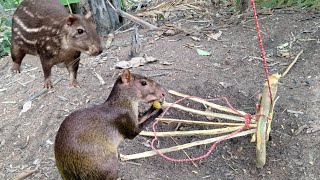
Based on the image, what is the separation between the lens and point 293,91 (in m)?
4.18

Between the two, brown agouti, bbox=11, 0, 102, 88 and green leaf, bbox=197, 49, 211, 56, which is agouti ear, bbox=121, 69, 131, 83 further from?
green leaf, bbox=197, 49, 211, 56

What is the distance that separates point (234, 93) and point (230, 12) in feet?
6.27

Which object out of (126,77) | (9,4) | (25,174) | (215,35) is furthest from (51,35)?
(9,4)

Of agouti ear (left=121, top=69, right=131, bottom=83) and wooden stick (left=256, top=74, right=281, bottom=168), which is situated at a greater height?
agouti ear (left=121, top=69, right=131, bottom=83)

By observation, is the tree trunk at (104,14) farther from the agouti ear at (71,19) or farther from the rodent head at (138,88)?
the rodent head at (138,88)

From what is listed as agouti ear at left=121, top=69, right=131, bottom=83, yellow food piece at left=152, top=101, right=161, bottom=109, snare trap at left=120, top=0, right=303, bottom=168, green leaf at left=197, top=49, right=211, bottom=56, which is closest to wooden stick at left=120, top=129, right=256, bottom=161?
snare trap at left=120, top=0, right=303, bottom=168

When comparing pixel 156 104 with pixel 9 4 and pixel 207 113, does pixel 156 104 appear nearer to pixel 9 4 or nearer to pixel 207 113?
pixel 207 113

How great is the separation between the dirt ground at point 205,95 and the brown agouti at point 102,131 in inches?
22.6

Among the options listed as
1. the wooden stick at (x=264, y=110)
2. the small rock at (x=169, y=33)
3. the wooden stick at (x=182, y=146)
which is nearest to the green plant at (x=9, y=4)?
the small rock at (x=169, y=33)

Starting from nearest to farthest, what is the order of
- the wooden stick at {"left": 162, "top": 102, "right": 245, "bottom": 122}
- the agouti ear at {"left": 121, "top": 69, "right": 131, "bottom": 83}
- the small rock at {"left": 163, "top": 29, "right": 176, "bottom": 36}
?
the agouti ear at {"left": 121, "top": 69, "right": 131, "bottom": 83}, the wooden stick at {"left": 162, "top": 102, "right": 245, "bottom": 122}, the small rock at {"left": 163, "top": 29, "right": 176, "bottom": 36}

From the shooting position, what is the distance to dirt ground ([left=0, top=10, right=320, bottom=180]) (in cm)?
360

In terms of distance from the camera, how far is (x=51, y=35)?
3.79 m

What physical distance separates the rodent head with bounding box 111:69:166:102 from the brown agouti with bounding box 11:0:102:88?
53cm

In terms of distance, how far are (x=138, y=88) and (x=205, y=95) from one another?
1107 millimetres
